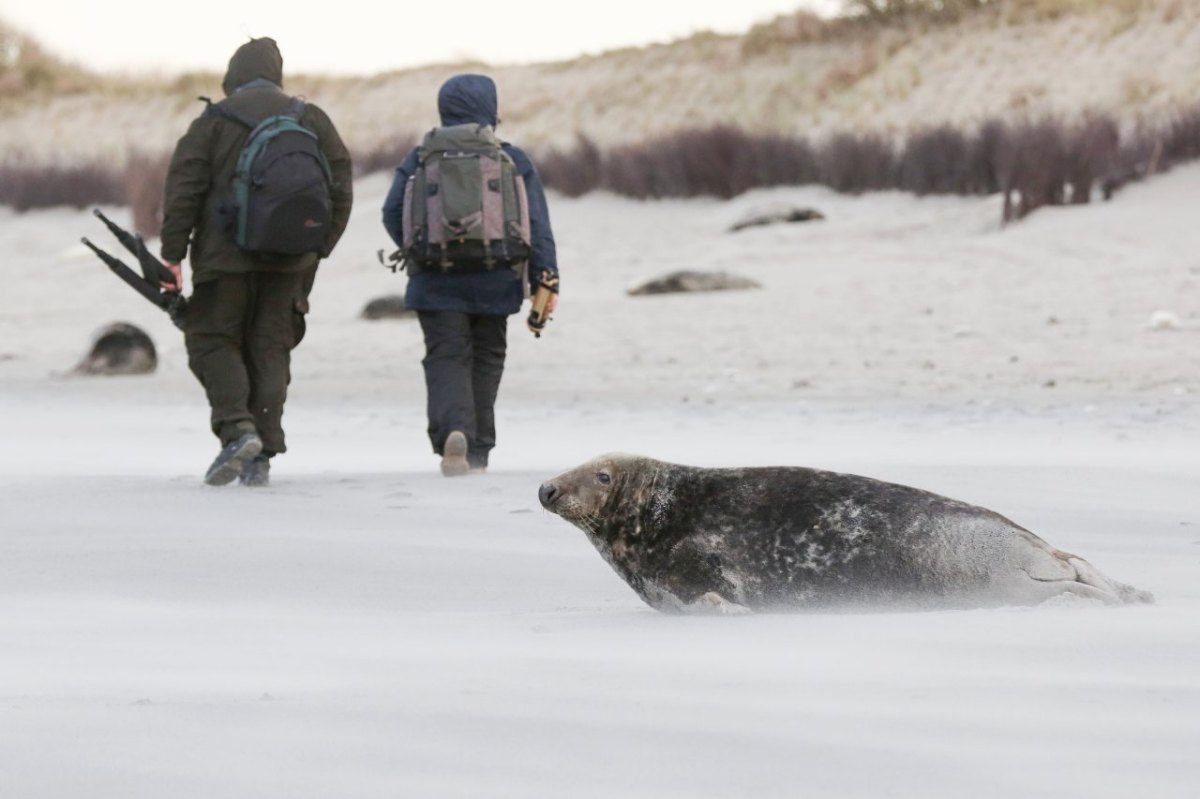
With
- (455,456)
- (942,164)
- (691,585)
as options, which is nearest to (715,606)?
(691,585)

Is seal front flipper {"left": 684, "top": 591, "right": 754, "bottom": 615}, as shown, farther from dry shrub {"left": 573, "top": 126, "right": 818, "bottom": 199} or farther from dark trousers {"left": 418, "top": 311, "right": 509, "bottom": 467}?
dry shrub {"left": 573, "top": 126, "right": 818, "bottom": 199}

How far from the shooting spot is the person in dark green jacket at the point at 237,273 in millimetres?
7039

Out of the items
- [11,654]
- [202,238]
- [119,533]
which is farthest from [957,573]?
[202,238]

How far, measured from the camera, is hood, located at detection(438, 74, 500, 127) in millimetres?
7453

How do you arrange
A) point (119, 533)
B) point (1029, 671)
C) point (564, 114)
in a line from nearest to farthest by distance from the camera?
point (1029, 671) → point (119, 533) → point (564, 114)

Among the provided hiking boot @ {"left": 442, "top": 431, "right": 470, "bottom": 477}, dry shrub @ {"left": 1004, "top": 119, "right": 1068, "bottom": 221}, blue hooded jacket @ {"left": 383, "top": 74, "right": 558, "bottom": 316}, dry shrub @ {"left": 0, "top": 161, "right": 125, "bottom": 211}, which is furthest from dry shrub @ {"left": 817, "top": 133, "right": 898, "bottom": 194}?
hiking boot @ {"left": 442, "top": 431, "right": 470, "bottom": 477}

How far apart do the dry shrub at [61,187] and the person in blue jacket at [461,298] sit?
25079 mm

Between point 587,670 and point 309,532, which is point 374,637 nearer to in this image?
point 587,670

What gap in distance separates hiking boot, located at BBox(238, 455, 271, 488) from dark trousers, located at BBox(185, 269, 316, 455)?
0.11 m

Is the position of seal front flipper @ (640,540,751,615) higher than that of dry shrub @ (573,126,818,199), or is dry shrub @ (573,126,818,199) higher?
seal front flipper @ (640,540,751,615)

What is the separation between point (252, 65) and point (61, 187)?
2636 cm

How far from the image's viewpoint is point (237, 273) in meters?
7.05

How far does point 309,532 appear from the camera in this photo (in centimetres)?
570

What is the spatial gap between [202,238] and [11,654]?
3663 millimetres
